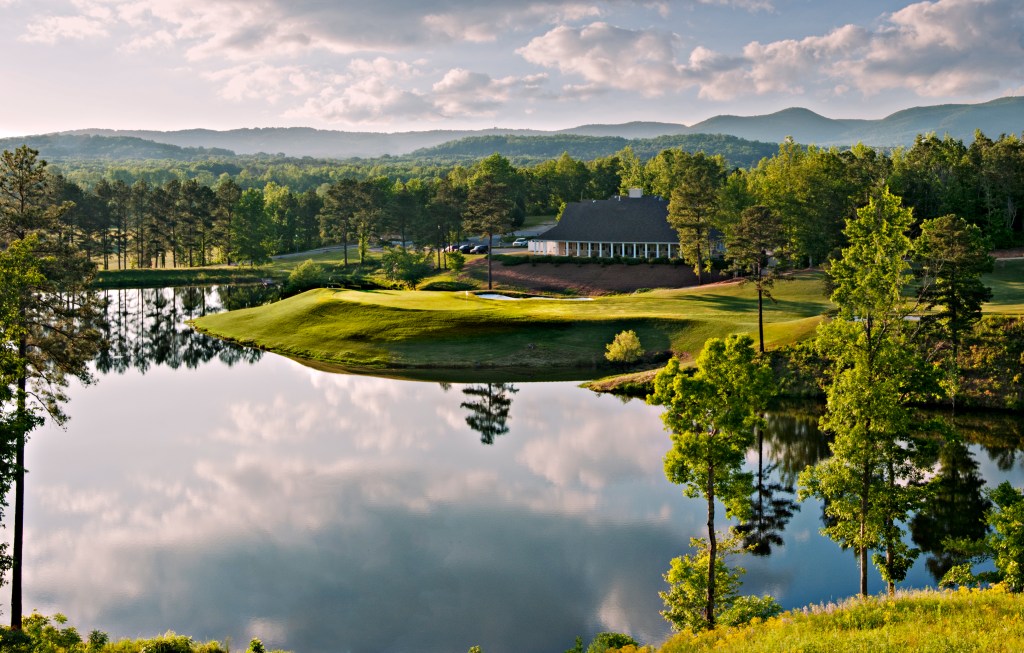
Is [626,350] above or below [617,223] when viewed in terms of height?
below

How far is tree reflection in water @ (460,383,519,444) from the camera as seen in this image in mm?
48719

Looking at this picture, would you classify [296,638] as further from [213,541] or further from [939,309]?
[939,309]

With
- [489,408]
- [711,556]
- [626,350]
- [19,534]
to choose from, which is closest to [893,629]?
[711,556]

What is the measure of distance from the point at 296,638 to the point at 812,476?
655 inches

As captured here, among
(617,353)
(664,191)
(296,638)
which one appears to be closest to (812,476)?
(296,638)

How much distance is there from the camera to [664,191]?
139250 mm

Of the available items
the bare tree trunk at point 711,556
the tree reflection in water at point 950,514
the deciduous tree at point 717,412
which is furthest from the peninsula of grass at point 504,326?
the deciduous tree at point 717,412

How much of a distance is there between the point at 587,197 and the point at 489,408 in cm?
12913

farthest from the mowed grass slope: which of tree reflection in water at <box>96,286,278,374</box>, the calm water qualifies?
the calm water

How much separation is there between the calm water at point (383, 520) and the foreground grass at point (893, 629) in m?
6.41

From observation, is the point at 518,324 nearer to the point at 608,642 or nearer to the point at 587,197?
the point at 608,642

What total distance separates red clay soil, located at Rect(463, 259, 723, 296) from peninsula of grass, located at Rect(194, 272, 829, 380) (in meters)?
7.39

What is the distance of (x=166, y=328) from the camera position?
86812 mm

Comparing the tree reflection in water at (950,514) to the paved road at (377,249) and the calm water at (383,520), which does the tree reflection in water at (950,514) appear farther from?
the paved road at (377,249)
